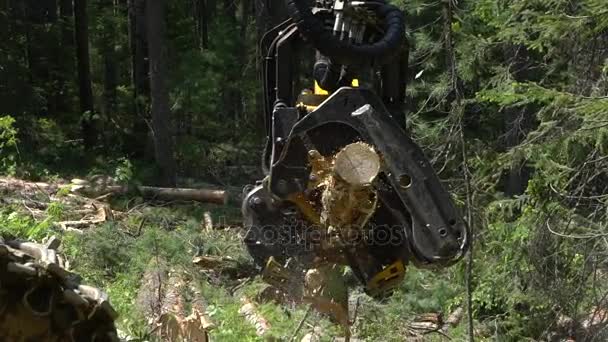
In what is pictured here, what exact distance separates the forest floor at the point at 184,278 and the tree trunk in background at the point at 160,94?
4318 mm

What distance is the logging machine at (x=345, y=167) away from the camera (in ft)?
13.9

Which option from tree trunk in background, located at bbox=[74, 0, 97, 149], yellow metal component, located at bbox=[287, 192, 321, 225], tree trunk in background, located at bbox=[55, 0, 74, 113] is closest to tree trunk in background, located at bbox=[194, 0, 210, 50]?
tree trunk in background, located at bbox=[55, 0, 74, 113]

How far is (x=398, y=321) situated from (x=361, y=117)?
639 centimetres

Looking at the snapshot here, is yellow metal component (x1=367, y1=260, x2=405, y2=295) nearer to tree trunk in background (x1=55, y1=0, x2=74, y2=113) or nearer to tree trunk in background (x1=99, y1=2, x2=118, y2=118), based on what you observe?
tree trunk in background (x1=99, y1=2, x2=118, y2=118)

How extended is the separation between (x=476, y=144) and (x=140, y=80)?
14.1 metres

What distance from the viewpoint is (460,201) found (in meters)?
9.05

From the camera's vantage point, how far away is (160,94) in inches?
734

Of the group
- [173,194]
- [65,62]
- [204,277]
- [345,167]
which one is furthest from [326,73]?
[65,62]

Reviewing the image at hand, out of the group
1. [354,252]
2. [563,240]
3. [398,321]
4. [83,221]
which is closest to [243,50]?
[83,221]

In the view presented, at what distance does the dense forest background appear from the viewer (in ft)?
26.2

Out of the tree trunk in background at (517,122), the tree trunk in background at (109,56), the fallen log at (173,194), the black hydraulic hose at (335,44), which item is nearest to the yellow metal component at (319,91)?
the black hydraulic hose at (335,44)

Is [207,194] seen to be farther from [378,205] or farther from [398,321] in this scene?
[378,205]

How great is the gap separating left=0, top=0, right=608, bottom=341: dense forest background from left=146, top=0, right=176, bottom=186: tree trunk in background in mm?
32

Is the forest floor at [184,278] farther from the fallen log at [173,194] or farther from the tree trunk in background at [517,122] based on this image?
the tree trunk in background at [517,122]
